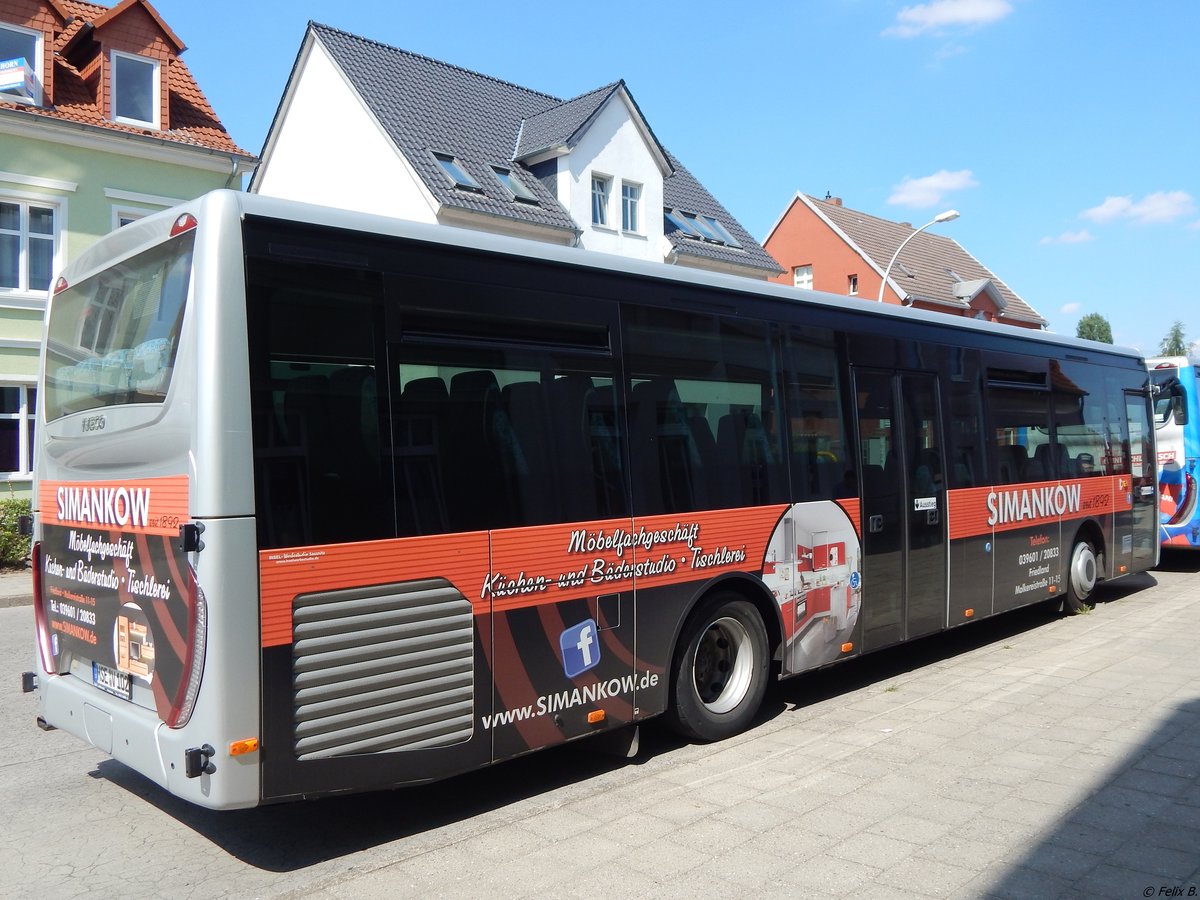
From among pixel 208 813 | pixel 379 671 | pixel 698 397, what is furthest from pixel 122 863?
pixel 698 397

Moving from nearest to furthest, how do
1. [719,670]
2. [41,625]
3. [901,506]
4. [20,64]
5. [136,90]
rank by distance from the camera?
[41,625], [719,670], [901,506], [20,64], [136,90]

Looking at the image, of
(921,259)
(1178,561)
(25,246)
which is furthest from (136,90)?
(921,259)

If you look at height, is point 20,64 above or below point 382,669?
above

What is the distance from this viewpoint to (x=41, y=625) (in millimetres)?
5668

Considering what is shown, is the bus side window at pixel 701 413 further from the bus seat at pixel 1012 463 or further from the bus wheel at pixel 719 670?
the bus seat at pixel 1012 463

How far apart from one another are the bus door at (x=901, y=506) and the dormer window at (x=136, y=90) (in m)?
17.8

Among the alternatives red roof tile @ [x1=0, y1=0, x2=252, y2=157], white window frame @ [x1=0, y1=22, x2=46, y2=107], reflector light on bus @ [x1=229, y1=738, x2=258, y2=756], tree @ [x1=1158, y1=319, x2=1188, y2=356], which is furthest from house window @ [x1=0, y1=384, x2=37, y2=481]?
tree @ [x1=1158, y1=319, x2=1188, y2=356]

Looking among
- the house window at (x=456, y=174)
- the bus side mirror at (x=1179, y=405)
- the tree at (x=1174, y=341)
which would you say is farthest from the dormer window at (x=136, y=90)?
the tree at (x=1174, y=341)

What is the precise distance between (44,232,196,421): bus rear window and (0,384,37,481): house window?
14.1 m

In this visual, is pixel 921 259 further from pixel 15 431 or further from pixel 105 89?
pixel 15 431

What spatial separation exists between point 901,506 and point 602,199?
66.3 feet

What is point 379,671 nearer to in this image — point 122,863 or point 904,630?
point 122,863

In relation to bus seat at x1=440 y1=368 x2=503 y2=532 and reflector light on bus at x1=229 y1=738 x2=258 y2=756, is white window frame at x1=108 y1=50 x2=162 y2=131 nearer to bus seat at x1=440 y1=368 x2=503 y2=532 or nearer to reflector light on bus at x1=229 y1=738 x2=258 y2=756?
bus seat at x1=440 y1=368 x2=503 y2=532

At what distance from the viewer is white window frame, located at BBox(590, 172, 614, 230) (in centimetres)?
2650
